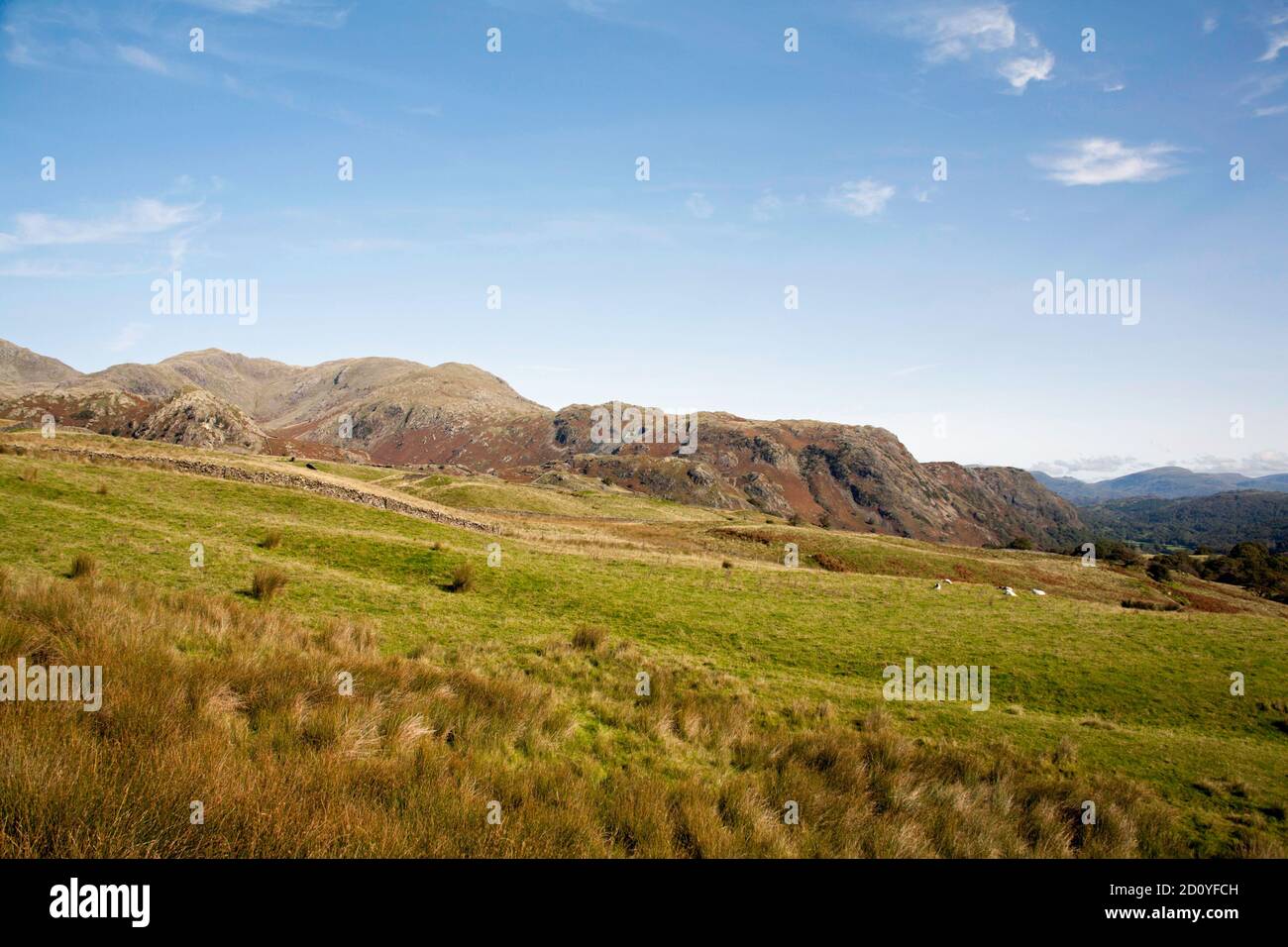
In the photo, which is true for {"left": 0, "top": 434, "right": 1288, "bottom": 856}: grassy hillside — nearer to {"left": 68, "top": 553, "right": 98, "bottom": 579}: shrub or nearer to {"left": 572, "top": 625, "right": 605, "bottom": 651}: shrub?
{"left": 572, "top": 625, "right": 605, "bottom": 651}: shrub

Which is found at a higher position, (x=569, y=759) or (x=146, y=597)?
(x=146, y=597)

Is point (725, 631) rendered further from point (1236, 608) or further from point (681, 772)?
point (1236, 608)

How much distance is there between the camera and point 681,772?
833 centimetres

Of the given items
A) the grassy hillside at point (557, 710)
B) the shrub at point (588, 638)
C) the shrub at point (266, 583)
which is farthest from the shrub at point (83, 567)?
the shrub at point (588, 638)

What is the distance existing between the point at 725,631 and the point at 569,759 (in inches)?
440

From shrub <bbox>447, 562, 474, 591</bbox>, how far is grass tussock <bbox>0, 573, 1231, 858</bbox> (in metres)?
7.16

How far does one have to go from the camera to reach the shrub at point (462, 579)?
62.3 feet

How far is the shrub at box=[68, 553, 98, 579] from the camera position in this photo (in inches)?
501

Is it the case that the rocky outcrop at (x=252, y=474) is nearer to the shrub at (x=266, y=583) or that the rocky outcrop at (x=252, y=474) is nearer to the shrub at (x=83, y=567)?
the shrub at (x=266, y=583)

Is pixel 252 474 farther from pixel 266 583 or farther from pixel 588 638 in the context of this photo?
pixel 588 638

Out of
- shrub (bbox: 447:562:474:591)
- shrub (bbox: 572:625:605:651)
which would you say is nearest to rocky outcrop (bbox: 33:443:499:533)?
shrub (bbox: 447:562:474:591)

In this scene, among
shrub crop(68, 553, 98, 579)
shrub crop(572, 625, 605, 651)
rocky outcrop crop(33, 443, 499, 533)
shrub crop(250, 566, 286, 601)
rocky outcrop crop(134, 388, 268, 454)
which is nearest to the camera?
shrub crop(68, 553, 98, 579)

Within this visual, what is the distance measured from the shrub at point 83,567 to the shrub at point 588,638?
11.0 metres
